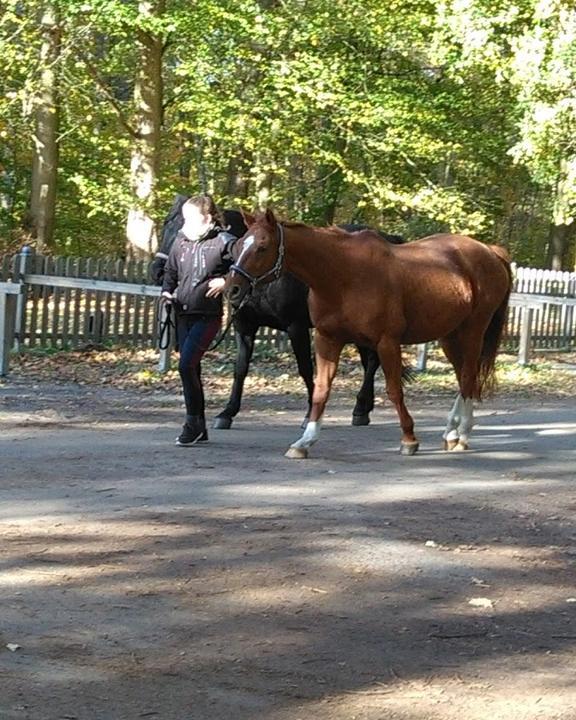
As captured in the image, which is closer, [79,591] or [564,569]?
[79,591]

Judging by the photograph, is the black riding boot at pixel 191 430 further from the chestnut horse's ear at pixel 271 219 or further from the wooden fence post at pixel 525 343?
the wooden fence post at pixel 525 343

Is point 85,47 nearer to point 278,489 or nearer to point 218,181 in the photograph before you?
point 218,181

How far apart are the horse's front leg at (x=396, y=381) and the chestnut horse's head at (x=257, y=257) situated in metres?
1.14

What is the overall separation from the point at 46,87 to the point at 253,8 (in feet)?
14.6

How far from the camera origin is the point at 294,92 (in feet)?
82.8

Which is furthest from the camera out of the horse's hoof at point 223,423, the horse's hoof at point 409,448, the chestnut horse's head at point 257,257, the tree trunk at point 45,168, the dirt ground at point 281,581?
the tree trunk at point 45,168

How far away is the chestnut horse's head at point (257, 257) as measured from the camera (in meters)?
9.59

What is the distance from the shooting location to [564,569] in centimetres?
689

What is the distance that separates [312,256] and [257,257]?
0.60 metres

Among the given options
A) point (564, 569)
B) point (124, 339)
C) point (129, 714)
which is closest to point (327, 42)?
point (124, 339)

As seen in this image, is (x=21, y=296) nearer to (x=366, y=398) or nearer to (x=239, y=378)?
(x=239, y=378)

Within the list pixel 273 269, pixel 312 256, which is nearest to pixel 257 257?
pixel 273 269

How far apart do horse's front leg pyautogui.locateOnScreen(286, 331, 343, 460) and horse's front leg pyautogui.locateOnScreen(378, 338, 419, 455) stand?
1.18 ft

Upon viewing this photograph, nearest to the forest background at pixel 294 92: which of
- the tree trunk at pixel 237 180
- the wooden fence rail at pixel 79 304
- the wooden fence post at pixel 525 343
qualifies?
the tree trunk at pixel 237 180
